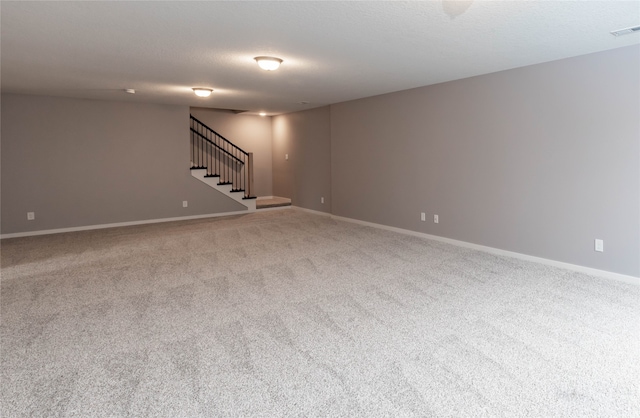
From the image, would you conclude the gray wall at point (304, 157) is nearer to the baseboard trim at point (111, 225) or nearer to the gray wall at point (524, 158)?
the baseboard trim at point (111, 225)

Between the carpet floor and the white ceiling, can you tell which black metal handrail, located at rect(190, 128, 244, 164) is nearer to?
the white ceiling

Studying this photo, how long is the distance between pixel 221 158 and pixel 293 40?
248 inches

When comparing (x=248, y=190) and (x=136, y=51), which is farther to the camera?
(x=248, y=190)

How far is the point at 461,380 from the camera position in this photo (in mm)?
2193

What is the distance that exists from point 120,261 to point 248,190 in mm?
4332

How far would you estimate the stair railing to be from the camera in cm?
885

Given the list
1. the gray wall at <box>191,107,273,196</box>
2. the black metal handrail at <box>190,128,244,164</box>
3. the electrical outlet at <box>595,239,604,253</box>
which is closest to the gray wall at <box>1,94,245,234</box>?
the black metal handrail at <box>190,128,244,164</box>

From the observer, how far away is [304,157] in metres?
8.87

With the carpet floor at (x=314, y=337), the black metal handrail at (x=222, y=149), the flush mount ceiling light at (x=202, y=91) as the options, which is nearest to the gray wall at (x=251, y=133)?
the black metal handrail at (x=222, y=149)

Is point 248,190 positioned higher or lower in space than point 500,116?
lower

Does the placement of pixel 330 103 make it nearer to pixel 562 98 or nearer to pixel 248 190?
pixel 248 190

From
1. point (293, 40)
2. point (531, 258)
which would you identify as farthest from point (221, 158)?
point (531, 258)

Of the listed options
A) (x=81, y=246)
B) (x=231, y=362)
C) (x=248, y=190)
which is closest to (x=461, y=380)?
(x=231, y=362)

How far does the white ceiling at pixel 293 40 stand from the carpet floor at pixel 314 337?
243 centimetres
